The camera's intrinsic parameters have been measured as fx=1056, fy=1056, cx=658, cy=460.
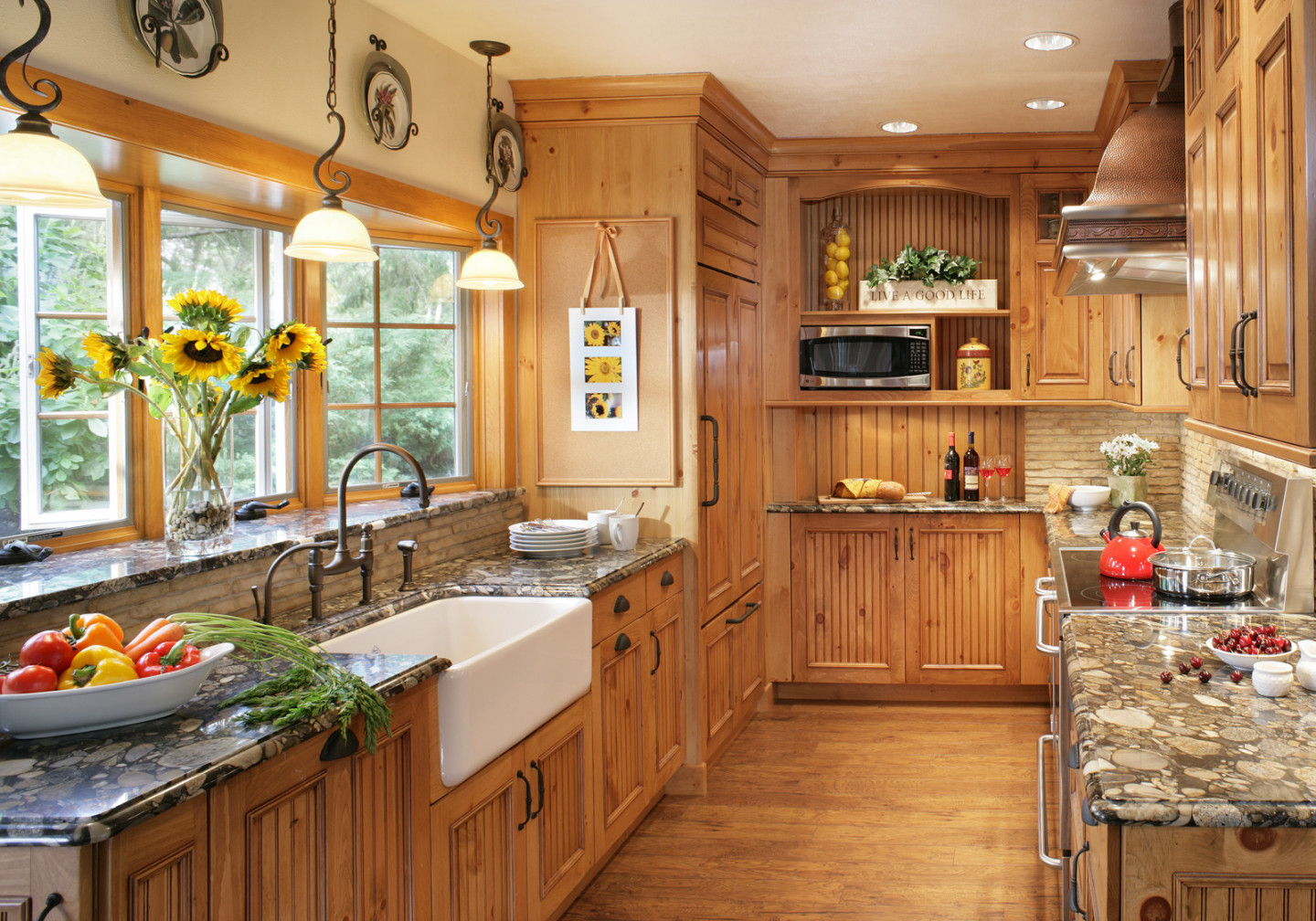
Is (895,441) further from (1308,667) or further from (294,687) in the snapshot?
(294,687)

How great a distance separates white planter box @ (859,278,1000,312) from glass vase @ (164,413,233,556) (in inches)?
130

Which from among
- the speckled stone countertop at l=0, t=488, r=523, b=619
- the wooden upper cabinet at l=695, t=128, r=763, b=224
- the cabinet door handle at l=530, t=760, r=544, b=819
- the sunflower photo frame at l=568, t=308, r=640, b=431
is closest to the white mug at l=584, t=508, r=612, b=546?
the sunflower photo frame at l=568, t=308, r=640, b=431

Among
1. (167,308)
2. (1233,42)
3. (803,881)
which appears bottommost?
(803,881)

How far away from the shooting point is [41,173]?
164cm

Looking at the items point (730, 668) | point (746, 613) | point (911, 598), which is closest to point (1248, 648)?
point (730, 668)

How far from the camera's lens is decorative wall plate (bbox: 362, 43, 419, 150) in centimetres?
298

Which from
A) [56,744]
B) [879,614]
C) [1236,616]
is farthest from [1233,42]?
[879,614]

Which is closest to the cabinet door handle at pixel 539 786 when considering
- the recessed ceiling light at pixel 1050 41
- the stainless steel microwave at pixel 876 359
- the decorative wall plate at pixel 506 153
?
the decorative wall plate at pixel 506 153

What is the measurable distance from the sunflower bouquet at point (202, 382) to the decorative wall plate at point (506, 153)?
→ 1.45 metres

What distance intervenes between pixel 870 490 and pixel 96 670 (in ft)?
12.8

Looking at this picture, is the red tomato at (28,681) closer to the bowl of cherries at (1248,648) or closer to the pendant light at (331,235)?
the pendant light at (331,235)

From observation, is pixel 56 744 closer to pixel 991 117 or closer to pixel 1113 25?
pixel 1113 25

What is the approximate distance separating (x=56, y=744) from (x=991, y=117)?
13.3 ft

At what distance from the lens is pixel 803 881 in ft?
10.2
